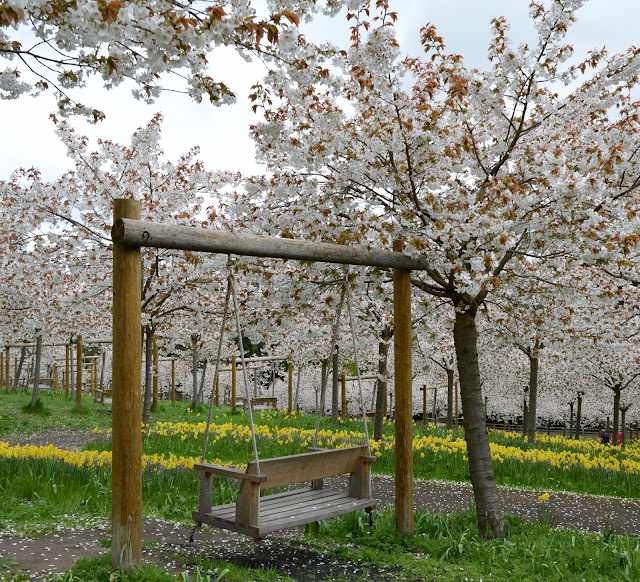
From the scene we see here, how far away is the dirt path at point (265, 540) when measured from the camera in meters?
4.70

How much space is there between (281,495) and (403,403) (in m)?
1.38

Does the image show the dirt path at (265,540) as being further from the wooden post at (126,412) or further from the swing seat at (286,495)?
the wooden post at (126,412)

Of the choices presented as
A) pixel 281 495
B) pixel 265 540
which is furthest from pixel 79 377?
pixel 281 495

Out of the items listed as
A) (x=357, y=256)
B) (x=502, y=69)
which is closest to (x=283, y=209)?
(x=357, y=256)

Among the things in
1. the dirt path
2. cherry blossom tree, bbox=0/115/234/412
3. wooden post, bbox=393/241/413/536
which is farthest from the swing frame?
cherry blossom tree, bbox=0/115/234/412

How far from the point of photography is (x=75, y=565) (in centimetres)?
427

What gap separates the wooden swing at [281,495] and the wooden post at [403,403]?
324 mm

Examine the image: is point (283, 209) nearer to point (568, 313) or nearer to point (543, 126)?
point (543, 126)

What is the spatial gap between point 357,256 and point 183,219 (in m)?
5.87

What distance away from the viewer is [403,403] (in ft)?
19.2

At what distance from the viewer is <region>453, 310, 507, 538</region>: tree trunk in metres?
5.79

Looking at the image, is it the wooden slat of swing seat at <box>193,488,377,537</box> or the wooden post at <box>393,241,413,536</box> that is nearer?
the wooden slat of swing seat at <box>193,488,377,537</box>

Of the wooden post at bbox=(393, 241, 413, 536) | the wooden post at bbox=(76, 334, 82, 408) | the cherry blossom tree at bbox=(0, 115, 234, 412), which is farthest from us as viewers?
the wooden post at bbox=(76, 334, 82, 408)

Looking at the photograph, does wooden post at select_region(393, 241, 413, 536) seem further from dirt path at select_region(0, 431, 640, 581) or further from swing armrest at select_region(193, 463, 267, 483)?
swing armrest at select_region(193, 463, 267, 483)
